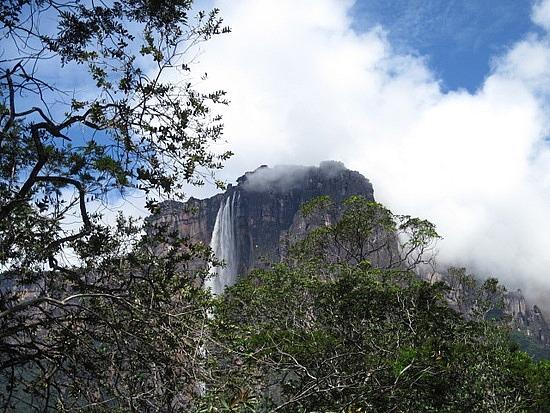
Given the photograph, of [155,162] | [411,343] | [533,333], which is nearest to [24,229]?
[155,162]

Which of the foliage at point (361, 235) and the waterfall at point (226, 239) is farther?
the waterfall at point (226, 239)

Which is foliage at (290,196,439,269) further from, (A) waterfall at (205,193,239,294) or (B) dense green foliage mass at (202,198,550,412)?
(A) waterfall at (205,193,239,294)

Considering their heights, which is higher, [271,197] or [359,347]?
[271,197]

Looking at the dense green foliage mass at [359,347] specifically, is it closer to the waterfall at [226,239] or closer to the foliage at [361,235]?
the foliage at [361,235]

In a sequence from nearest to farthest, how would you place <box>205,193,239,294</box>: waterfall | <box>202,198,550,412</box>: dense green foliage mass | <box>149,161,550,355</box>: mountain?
<box>202,198,550,412</box>: dense green foliage mass, <box>205,193,239,294</box>: waterfall, <box>149,161,550,355</box>: mountain

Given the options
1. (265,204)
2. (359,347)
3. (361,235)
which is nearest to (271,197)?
(265,204)

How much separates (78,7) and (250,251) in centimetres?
7588

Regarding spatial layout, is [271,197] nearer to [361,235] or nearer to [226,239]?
[226,239]

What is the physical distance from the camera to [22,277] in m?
4.51

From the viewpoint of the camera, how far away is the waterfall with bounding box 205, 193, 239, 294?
6744 centimetres

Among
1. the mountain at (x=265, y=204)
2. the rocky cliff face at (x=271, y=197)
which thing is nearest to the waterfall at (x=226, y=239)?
the mountain at (x=265, y=204)

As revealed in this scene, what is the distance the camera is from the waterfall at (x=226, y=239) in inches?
2655

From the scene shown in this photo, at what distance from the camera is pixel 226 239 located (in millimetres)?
73438

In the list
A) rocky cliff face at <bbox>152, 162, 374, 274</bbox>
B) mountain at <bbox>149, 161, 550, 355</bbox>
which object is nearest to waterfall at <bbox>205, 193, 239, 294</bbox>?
A: mountain at <bbox>149, 161, 550, 355</bbox>
